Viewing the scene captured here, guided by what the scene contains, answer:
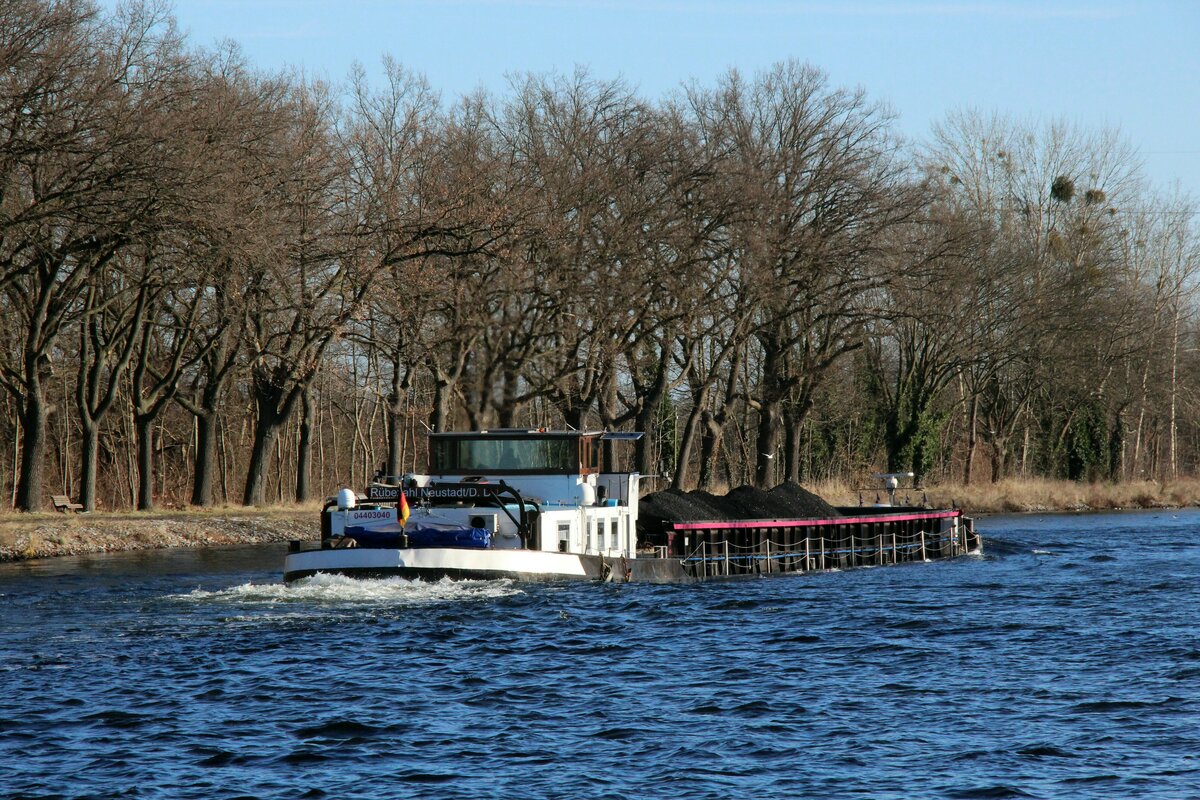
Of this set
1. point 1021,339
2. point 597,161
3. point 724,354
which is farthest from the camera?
point 1021,339

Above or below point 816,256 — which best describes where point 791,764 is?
below

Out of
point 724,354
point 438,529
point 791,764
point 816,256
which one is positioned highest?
point 816,256

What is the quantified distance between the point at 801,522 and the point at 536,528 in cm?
1491

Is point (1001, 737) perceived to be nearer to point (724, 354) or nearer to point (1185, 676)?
point (1185, 676)

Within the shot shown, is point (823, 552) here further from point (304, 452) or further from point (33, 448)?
point (33, 448)

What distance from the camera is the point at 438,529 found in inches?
1227

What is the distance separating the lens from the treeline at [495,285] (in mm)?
43688

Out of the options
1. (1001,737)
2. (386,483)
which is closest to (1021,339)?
(386,483)

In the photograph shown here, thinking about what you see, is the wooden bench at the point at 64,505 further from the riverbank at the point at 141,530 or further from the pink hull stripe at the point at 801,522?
the pink hull stripe at the point at 801,522

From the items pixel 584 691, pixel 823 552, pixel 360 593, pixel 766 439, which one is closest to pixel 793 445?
pixel 766 439

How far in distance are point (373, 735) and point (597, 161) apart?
44484 mm

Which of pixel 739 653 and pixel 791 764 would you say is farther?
pixel 739 653

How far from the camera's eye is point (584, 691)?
22.2 metres

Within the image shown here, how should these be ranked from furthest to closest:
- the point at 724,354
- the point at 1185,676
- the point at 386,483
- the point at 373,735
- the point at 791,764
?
the point at 724,354
the point at 386,483
the point at 1185,676
the point at 373,735
the point at 791,764
